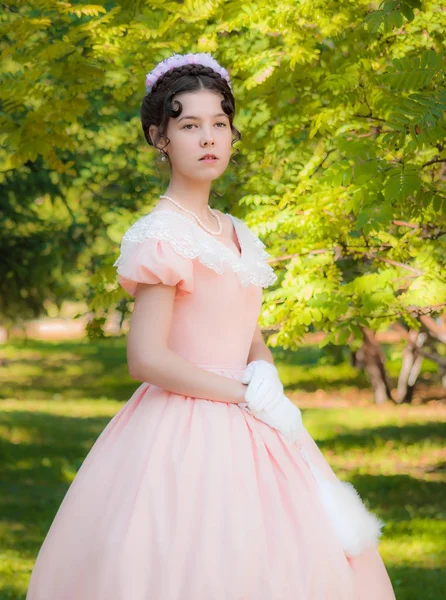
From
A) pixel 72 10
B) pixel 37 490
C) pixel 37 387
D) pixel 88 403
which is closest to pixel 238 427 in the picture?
pixel 72 10

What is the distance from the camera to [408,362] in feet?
70.5

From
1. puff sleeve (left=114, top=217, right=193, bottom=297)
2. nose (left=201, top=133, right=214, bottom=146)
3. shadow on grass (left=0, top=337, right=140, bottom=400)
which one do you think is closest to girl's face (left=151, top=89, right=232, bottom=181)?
nose (left=201, top=133, right=214, bottom=146)

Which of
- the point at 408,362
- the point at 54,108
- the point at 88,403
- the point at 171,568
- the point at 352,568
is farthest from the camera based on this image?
the point at 88,403

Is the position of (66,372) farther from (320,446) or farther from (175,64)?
(175,64)

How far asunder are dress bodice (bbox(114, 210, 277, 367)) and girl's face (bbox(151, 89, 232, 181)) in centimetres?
16

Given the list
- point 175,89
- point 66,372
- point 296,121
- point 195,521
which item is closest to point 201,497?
point 195,521

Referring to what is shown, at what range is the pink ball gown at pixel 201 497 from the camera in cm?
292

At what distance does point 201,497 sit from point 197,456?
0.12m

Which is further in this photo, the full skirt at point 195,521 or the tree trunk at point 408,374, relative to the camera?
the tree trunk at point 408,374

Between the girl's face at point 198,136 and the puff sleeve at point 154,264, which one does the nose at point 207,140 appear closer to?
the girl's face at point 198,136

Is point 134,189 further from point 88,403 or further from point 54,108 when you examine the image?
point 88,403

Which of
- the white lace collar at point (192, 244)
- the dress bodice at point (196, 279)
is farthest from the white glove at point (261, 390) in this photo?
the white lace collar at point (192, 244)

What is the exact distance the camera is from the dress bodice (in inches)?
124

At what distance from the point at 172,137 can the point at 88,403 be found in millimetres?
22727
